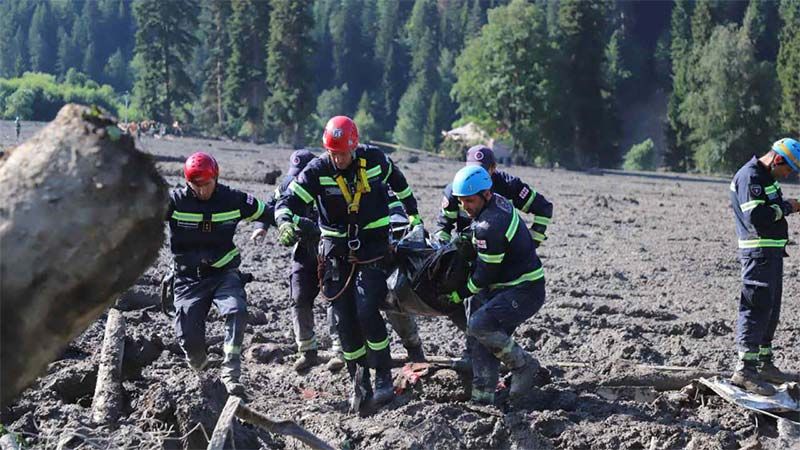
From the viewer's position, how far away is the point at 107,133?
372 centimetres

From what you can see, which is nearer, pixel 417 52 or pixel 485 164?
pixel 485 164

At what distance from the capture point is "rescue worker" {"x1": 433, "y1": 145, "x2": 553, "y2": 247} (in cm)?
866

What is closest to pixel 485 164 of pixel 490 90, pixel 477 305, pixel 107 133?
pixel 477 305

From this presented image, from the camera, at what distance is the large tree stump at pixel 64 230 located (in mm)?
3533

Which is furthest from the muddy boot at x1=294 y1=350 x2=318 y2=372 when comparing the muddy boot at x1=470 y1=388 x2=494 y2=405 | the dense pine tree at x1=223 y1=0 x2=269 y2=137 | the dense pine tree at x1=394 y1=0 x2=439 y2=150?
the dense pine tree at x1=394 y1=0 x2=439 y2=150

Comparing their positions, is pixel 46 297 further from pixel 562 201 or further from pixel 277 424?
pixel 562 201

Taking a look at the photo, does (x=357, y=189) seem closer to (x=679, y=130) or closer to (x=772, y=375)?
(x=772, y=375)

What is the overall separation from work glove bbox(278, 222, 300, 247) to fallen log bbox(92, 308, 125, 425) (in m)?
1.34

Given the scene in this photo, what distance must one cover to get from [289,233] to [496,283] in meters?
1.61

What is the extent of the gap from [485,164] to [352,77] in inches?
4379

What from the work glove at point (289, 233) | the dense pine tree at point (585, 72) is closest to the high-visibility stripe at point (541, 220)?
the work glove at point (289, 233)

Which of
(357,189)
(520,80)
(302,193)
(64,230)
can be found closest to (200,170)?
(302,193)

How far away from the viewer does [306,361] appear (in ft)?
28.8

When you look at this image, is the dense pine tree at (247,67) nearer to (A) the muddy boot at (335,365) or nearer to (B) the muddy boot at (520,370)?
(A) the muddy boot at (335,365)
